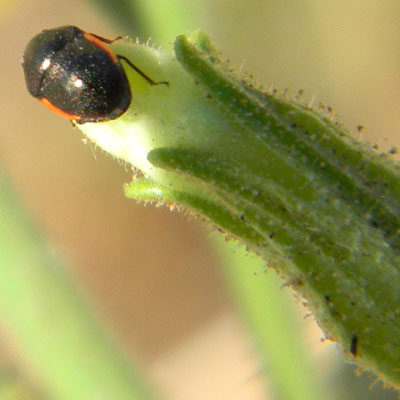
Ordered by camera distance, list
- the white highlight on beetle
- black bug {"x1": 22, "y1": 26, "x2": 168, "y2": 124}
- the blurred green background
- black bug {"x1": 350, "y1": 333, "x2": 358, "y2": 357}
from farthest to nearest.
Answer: the blurred green background, the white highlight on beetle, black bug {"x1": 22, "y1": 26, "x2": 168, "y2": 124}, black bug {"x1": 350, "y1": 333, "x2": 358, "y2": 357}

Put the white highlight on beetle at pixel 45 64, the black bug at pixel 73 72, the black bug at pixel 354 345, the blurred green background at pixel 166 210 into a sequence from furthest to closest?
the blurred green background at pixel 166 210 < the white highlight on beetle at pixel 45 64 < the black bug at pixel 73 72 < the black bug at pixel 354 345

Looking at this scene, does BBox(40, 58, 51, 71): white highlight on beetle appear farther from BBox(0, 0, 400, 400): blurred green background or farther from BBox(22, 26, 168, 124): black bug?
BBox(0, 0, 400, 400): blurred green background

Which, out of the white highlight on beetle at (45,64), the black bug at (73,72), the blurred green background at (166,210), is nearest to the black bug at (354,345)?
the black bug at (73,72)

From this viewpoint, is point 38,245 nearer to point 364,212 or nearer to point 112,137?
point 112,137

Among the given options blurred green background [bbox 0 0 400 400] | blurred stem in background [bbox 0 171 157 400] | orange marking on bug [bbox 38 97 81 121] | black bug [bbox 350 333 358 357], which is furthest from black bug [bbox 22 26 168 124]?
blurred green background [bbox 0 0 400 400]

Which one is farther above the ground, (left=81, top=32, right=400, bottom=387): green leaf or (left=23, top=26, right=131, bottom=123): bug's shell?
(left=23, top=26, right=131, bottom=123): bug's shell

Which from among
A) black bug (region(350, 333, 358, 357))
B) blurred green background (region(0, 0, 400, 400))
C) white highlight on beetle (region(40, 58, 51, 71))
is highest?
blurred green background (region(0, 0, 400, 400))

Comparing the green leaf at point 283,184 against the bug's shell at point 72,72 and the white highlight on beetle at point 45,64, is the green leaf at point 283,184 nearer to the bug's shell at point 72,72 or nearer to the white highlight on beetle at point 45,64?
the bug's shell at point 72,72

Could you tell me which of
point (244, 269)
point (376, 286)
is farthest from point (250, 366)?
point (376, 286)
